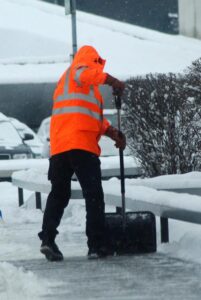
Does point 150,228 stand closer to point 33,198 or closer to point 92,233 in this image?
point 92,233

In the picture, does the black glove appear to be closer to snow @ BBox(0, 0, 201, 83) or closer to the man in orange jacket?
the man in orange jacket

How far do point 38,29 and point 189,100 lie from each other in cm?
4207

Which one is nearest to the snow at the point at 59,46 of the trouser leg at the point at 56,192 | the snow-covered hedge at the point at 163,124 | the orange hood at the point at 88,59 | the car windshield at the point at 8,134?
the snow-covered hedge at the point at 163,124

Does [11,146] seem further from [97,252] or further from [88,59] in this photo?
[88,59]

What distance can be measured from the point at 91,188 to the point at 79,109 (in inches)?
26.1

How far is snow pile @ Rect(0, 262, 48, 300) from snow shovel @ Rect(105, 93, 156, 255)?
4.30 feet

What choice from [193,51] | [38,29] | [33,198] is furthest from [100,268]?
[38,29]

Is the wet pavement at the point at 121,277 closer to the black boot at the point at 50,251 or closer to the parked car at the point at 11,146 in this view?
the black boot at the point at 50,251

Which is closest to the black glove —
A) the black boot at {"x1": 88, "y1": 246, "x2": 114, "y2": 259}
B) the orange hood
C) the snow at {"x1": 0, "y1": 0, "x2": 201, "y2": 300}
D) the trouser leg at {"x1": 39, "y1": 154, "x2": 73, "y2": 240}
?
the orange hood

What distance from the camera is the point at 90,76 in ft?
31.2

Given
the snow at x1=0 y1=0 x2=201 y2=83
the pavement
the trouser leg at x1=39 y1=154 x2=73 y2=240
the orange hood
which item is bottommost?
the snow at x1=0 y1=0 x2=201 y2=83

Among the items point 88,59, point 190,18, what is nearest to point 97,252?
point 88,59

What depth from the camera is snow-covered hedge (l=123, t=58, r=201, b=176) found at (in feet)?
45.0

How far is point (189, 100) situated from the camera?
43.9ft
